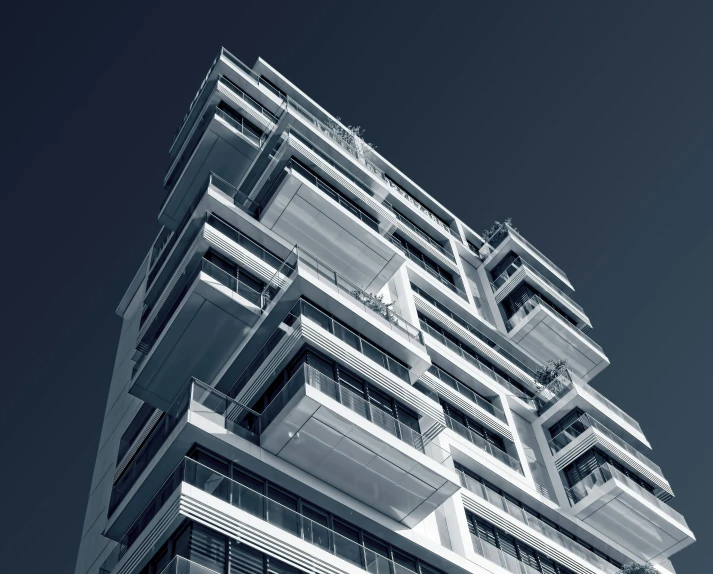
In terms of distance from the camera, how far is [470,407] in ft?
106

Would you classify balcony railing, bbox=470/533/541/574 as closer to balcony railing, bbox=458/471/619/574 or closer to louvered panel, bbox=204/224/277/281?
balcony railing, bbox=458/471/619/574

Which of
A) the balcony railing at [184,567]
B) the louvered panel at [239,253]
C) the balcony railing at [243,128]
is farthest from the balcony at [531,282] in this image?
the balcony railing at [184,567]

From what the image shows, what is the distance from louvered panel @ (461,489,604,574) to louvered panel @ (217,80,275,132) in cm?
1961

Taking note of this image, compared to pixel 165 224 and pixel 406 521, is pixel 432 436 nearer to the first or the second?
pixel 406 521

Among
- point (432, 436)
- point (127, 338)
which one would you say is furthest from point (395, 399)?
point (127, 338)

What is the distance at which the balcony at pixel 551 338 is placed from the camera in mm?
40000

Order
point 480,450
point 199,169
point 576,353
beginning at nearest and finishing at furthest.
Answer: point 480,450 < point 199,169 < point 576,353

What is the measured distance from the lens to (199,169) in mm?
36688

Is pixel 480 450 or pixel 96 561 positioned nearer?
pixel 96 561

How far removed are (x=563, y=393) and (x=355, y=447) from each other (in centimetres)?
1607

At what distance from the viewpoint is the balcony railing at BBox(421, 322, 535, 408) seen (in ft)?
116

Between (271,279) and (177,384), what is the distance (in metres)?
5.28

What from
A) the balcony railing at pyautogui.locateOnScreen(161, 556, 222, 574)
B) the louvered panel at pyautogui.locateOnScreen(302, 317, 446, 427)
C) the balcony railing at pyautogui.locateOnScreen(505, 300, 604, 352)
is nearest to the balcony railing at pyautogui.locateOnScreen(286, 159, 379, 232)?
the louvered panel at pyautogui.locateOnScreen(302, 317, 446, 427)

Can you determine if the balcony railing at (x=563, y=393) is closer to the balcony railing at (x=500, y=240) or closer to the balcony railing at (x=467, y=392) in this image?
the balcony railing at (x=467, y=392)
